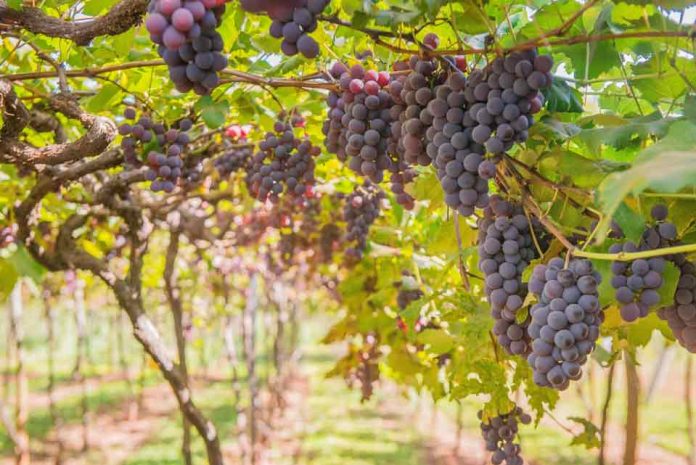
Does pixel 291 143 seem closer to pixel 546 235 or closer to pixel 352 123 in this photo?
pixel 352 123

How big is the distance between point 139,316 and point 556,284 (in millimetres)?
2488

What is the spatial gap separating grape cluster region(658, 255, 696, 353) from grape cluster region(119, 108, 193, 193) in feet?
5.43

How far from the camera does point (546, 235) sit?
1767mm

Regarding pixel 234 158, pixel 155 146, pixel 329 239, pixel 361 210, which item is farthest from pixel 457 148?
pixel 329 239

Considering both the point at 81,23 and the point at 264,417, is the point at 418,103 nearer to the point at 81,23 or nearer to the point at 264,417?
the point at 81,23

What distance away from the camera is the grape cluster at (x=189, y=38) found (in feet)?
3.70

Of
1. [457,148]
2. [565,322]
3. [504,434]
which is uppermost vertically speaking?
[457,148]

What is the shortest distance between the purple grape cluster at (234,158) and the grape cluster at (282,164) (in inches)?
28.7

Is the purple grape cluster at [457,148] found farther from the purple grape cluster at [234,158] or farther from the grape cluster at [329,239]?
the grape cluster at [329,239]

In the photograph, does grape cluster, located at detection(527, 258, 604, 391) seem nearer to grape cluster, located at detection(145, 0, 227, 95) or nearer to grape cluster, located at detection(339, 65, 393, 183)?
grape cluster, located at detection(339, 65, 393, 183)

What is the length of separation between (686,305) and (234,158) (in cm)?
224

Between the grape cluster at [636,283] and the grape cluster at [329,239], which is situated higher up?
the grape cluster at [329,239]

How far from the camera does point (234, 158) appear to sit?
3230 mm

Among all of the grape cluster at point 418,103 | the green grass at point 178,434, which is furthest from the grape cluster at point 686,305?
the green grass at point 178,434
